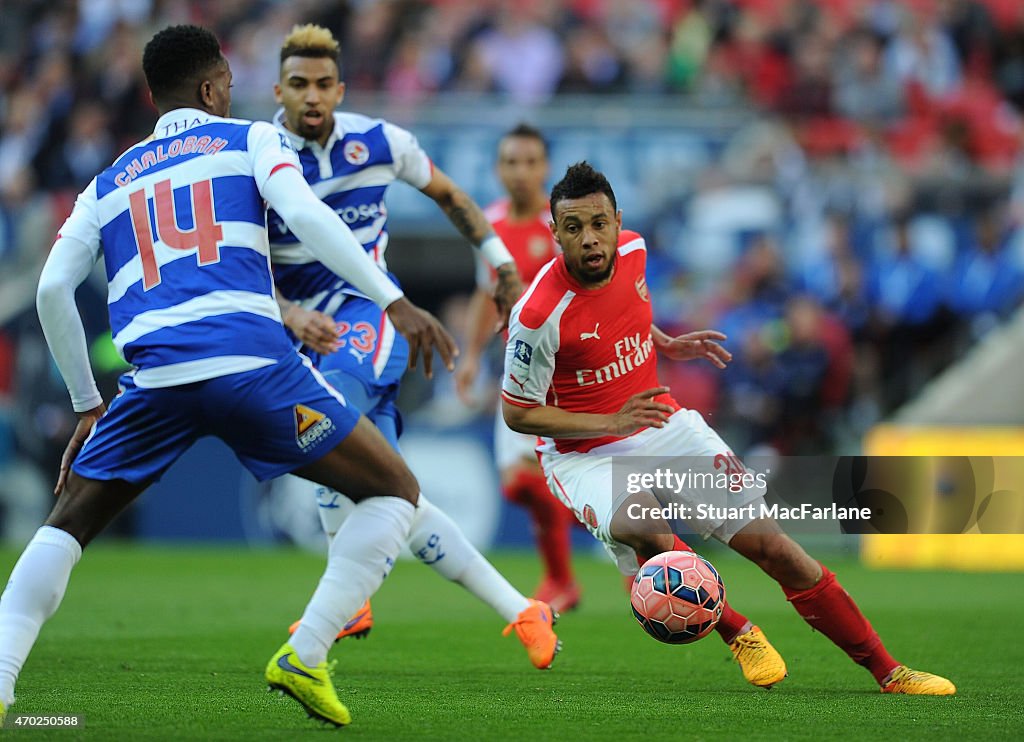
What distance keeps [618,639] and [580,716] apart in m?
2.85

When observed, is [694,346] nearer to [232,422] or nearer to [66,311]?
[232,422]

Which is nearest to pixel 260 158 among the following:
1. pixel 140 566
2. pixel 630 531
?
pixel 630 531

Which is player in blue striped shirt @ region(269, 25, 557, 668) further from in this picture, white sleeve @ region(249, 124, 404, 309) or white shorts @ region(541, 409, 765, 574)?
white sleeve @ region(249, 124, 404, 309)

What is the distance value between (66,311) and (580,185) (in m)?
2.10

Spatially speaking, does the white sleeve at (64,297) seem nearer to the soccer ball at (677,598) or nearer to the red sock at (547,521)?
the soccer ball at (677,598)

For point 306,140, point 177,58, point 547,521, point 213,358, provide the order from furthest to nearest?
1. point 547,521
2. point 306,140
3. point 177,58
4. point 213,358

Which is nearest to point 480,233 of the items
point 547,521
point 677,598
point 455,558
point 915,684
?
point 455,558

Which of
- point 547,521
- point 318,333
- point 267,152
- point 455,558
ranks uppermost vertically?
point 267,152

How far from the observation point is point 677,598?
6.03 metres

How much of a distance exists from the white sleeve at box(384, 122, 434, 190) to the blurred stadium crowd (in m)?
7.36

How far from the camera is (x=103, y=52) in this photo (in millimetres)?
19391

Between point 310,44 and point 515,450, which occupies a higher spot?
point 310,44

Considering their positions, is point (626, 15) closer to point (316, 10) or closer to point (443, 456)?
point (316, 10)

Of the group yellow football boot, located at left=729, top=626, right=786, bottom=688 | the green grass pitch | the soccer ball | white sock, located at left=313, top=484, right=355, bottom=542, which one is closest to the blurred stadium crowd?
the green grass pitch
